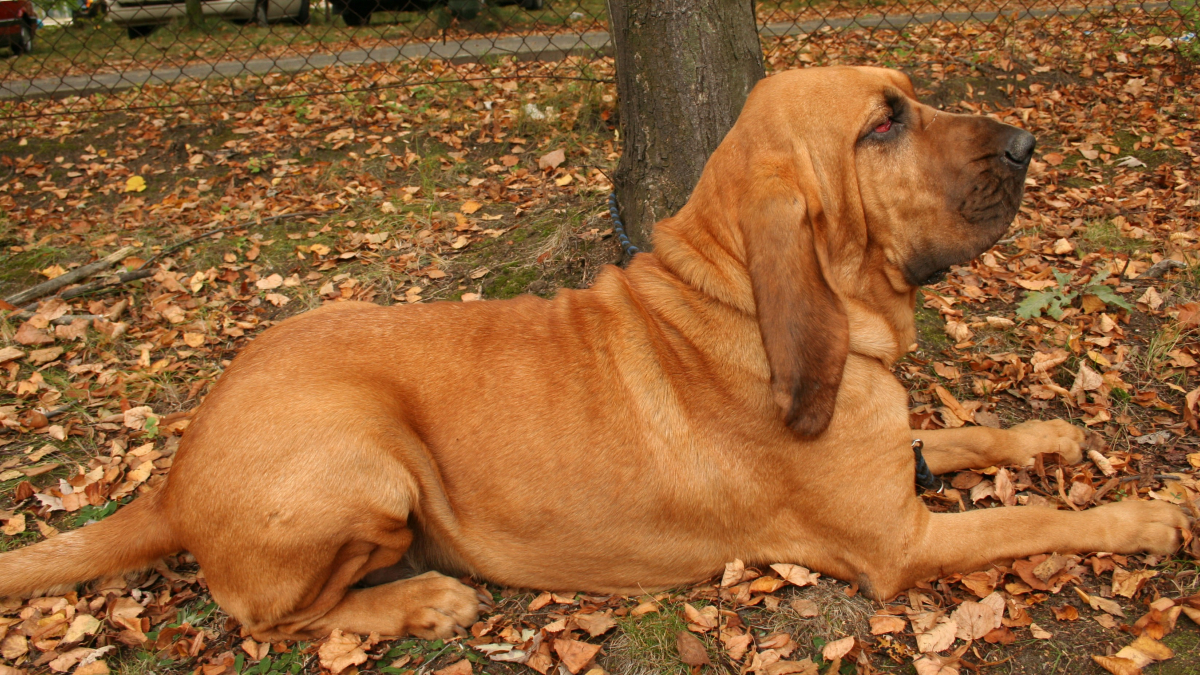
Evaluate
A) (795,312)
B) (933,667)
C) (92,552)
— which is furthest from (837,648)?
(92,552)

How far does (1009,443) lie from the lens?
146 inches

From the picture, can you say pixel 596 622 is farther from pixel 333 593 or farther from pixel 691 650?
pixel 333 593

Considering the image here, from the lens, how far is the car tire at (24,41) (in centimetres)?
1457

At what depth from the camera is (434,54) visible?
1052cm

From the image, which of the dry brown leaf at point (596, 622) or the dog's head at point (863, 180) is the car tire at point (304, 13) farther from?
the dry brown leaf at point (596, 622)

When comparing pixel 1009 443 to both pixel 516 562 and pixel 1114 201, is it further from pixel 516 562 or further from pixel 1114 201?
pixel 1114 201

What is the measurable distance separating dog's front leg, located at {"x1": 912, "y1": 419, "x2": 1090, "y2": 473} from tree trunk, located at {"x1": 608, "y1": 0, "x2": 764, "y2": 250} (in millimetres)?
2054

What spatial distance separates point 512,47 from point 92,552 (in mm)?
8736

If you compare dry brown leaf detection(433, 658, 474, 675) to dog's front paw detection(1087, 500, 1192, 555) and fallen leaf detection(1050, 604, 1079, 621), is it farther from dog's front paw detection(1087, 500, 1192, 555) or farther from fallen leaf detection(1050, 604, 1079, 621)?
dog's front paw detection(1087, 500, 1192, 555)

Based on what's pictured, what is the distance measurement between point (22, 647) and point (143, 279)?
3.38 meters

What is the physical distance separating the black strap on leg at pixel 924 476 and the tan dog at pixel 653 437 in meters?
0.35

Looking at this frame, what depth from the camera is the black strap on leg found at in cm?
351

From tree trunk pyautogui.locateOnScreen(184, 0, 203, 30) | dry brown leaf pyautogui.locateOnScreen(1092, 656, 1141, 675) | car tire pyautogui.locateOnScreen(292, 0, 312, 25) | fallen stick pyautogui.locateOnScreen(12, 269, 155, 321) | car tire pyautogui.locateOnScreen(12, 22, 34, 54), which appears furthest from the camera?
car tire pyautogui.locateOnScreen(292, 0, 312, 25)

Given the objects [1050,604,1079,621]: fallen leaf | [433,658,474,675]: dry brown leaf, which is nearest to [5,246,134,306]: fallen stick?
[433,658,474,675]: dry brown leaf
